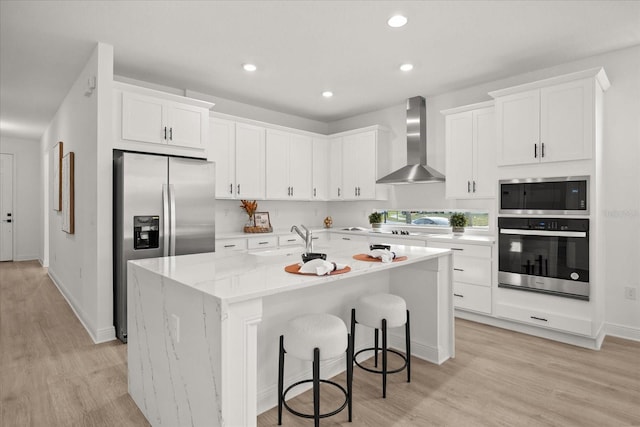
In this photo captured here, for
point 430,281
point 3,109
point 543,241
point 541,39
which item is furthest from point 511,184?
point 3,109

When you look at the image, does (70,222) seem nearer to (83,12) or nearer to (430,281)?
(83,12)

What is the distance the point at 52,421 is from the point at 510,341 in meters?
3.57

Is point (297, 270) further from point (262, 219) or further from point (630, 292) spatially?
point (630, 292)

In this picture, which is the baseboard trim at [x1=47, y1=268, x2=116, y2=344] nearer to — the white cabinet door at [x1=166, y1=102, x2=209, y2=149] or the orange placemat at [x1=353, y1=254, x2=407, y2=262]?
the white cabinet door at [x1=166, y1=102, x2=209, y2=149]

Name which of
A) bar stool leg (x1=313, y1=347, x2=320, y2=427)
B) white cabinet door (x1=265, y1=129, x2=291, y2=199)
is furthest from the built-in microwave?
white cabinet door (x1=265, y1=129, x2=291, y2=199)

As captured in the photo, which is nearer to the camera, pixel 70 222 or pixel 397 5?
pixel 397 5

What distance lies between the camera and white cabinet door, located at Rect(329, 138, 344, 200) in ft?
18.8

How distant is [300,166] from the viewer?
Result: 216 inches

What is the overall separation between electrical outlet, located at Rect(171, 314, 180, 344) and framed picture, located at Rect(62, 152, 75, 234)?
129 inches

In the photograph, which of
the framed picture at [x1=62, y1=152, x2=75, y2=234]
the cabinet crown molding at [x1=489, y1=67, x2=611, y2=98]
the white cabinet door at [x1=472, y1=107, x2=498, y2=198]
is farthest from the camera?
the framed picture at [x1=62, y1=152, x2=75, y2=234]

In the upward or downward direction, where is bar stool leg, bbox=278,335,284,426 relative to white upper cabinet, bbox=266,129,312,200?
downward

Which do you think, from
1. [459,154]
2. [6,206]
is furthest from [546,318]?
[6,206]

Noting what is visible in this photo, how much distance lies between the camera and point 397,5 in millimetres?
2645

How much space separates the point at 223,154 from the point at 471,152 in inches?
119
